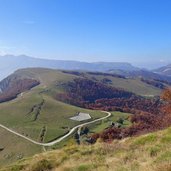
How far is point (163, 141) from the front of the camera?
2011 cm

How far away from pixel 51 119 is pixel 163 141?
16467 cm

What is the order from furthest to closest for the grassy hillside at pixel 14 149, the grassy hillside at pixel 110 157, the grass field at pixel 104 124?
the grass field at pixel 104 124 < the grassy hillside at pixel 14 149 < the grassy hillside at pixel 110 157

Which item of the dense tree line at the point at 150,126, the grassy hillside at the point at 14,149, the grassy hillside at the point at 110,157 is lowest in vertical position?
the grassy hillside at the point at 14,149

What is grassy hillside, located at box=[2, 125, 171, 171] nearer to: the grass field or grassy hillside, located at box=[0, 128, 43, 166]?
grassy hillside, located at box=[0, 128, 43, 166]

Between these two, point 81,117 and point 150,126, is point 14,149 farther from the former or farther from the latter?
point 81,117

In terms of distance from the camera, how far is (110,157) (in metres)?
17.8

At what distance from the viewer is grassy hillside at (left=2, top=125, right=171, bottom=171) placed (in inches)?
587

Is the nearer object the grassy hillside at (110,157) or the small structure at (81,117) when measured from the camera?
the grassy hillside at (110,157)

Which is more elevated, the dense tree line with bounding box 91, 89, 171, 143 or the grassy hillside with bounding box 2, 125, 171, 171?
the grassy hillside with bounding box 2, 125, 171, 171

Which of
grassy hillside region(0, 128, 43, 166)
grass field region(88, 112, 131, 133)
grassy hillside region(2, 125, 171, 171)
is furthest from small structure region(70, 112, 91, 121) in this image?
grassy hillside region(2, 125, 171, 171)

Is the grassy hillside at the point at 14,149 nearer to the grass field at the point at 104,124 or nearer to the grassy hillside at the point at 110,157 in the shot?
the grass field at the point at 104,124

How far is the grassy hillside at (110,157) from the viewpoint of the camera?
14.9 meters

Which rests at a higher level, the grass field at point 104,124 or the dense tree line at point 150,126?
the dense tree line at point 150,126

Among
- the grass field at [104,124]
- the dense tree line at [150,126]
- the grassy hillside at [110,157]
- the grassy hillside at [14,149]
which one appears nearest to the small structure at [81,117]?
the grass field at [104,124]
